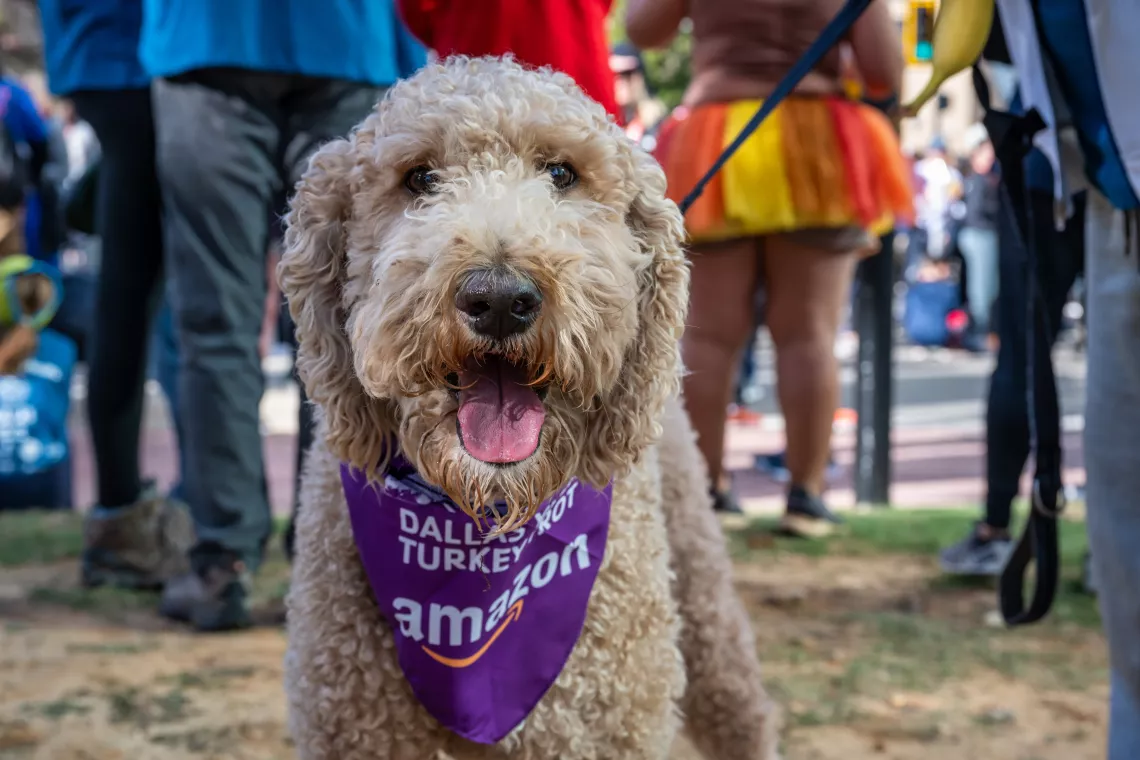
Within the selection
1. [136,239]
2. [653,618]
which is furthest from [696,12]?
[653,618]

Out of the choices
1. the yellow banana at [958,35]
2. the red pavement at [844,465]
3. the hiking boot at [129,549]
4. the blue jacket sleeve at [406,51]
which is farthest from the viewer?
the red pavement at [844,465]

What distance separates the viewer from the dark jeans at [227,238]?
2967mm

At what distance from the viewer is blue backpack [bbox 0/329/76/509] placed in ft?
15.3

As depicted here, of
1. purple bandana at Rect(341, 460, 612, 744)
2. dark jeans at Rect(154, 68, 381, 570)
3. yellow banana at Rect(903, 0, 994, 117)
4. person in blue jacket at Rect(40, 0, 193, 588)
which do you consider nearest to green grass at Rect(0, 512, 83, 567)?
person in blue jacket at Rect(40, 0, 193, 588)

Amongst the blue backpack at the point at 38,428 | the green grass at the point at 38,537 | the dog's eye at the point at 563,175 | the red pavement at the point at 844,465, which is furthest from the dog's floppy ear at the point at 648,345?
the red pavement at the point at 844,465

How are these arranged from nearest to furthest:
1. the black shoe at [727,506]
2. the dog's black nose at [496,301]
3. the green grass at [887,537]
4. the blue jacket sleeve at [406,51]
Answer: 1. the dog's black nose at [496,301]
2. the blue jacket sleeve at [406,51]
3. the green grass at [887,537]
4. the black shoe at [727,506]

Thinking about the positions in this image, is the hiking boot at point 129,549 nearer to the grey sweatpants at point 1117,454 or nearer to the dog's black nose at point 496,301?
the dog's black nose at point 496,301

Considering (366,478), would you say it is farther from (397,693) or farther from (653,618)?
(653,618)

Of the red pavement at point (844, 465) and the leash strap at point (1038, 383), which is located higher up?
the leash strap at point (1038, 383)

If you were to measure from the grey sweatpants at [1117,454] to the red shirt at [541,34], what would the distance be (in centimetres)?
99

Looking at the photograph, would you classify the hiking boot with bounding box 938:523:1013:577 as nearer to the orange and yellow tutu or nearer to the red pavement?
the orange and yellow tutu

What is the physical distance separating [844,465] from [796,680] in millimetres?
4858

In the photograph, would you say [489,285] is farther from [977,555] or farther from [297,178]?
[977,555]

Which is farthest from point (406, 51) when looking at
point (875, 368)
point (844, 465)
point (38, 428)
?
point (844, 465)
